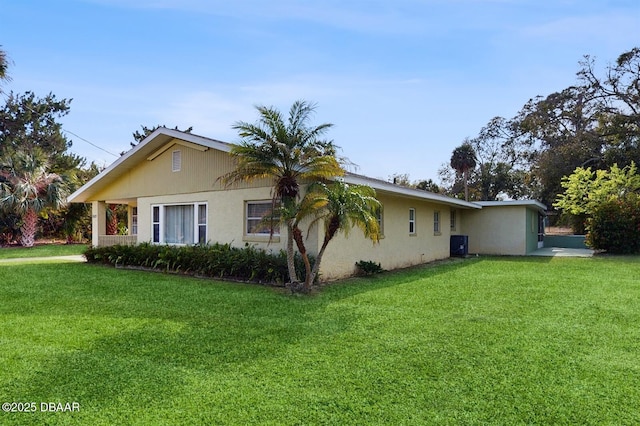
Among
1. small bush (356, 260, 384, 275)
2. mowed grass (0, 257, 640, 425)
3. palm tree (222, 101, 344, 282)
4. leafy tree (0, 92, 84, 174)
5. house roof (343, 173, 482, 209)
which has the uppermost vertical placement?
leafy tree (0, 92, 84, 174)

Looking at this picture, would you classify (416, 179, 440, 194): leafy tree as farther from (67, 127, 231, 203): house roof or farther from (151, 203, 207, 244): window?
(151, 203, 207, 244): window

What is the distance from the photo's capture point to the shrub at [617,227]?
18.2 metres

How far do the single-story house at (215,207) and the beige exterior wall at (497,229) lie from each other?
3.23 metres

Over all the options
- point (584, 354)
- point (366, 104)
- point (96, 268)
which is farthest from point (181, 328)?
point (366, 104)

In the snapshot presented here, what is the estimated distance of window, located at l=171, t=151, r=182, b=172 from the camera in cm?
1305

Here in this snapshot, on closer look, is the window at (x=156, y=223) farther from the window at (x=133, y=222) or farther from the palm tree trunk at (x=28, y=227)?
the palm tree trunk at (x=28, y=227)

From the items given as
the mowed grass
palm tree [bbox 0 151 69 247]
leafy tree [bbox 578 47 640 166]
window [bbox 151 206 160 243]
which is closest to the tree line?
leafy tree [bbox 578 47 640 166]

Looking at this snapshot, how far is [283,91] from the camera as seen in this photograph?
12.4 meters

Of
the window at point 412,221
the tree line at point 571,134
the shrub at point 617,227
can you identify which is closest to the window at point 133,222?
the window at point 412,221

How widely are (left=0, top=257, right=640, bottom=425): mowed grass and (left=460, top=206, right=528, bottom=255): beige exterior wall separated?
37.6 feet

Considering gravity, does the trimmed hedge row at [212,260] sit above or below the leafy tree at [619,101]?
below

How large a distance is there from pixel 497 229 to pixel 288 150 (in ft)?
50.5

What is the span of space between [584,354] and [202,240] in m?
10.1

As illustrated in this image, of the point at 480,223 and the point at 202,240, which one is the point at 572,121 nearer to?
the point at 480,223
